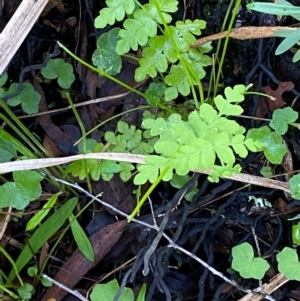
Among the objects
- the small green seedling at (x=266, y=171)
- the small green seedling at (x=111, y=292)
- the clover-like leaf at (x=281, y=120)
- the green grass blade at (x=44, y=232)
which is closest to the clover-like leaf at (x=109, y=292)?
the small green seedling at (x=111, y=292)

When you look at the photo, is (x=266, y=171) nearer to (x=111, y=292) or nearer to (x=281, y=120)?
(x=281, y=120)

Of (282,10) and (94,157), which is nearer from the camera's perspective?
(282,10)

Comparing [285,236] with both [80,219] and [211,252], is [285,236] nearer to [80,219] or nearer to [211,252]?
[211,252]

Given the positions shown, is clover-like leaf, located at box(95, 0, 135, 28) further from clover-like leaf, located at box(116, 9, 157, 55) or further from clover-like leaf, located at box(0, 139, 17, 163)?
clover-like leaf, located at box(0, 139, 17, 163)

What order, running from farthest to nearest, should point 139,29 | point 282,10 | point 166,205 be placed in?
point 166,205, point 139,29, point 282,10

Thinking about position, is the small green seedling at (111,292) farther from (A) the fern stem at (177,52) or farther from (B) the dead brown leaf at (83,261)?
(A) the fern stem at (177,52)

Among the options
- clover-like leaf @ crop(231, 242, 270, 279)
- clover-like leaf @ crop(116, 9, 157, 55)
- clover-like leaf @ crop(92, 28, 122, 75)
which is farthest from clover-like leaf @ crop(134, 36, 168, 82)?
clover-like leaf @ crop(231, 242, 270, 279)

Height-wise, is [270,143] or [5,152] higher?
[5,152]

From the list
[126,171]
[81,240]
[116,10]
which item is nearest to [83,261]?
[81,240]
